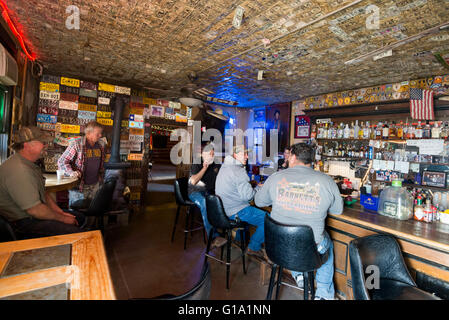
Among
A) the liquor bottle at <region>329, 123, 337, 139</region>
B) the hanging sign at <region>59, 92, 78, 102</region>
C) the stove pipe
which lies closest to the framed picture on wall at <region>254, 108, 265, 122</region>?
the liquor bottle at <region>329, 123, 337, 139</region>

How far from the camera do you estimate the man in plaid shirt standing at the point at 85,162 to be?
11.2 ft

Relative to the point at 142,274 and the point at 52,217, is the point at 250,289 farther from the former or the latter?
the point at 52,217

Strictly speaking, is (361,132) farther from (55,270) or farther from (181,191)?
(55,270)

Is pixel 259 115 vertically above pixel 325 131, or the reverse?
pixel 259 115

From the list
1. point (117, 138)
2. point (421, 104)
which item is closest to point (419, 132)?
point (421, 104)

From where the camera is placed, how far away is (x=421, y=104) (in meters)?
3.96

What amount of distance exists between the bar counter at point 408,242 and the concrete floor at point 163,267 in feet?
2.05

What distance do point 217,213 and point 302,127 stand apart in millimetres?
4482

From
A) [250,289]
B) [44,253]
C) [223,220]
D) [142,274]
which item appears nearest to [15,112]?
[142,274]

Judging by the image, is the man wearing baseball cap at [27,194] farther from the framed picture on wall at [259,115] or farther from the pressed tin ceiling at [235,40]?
the framed picture on wall at [259,115]

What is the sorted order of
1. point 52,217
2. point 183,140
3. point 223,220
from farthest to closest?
point 183,140, point 223,220, point 52,217

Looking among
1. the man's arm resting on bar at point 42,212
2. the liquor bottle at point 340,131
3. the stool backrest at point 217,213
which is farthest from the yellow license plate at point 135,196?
the liquor bottle at point 340,131

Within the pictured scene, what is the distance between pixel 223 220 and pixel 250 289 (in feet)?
2.80
